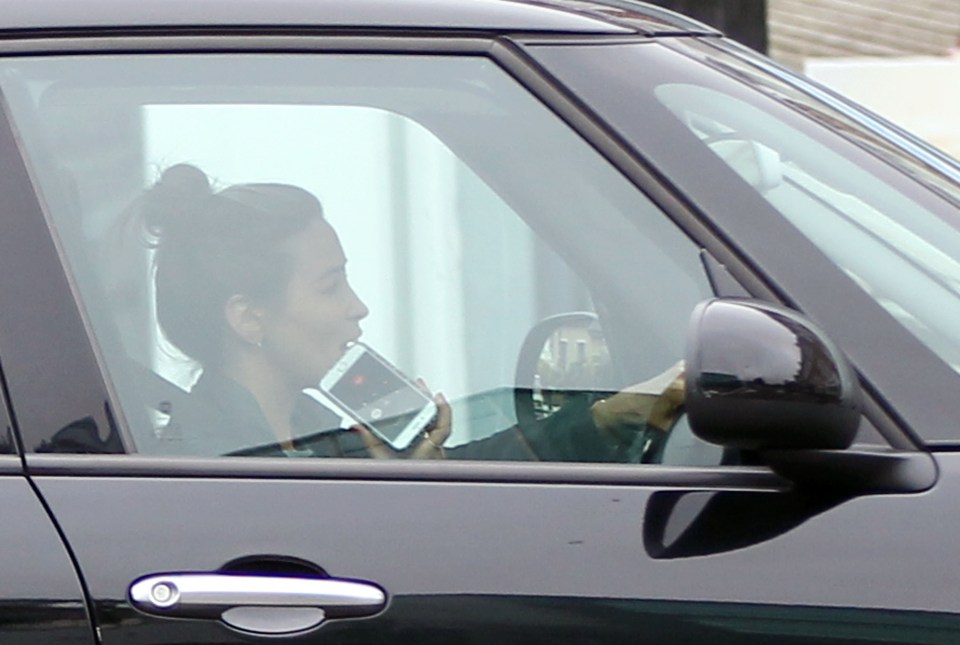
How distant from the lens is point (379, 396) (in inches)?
77.9

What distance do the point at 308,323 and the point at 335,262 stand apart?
4.0 inches

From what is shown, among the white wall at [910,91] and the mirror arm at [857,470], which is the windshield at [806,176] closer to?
the mirror arm at [857,470]

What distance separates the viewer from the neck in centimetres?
195

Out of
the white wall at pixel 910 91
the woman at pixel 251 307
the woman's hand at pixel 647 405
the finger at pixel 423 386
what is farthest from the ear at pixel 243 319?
the white wall at pixel 910 91

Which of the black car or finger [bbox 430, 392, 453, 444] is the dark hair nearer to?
the black car

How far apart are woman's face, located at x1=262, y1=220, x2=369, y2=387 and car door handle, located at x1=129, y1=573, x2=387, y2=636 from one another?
35 cm

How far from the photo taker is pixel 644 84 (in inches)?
75.8

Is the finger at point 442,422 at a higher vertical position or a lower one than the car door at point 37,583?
higher

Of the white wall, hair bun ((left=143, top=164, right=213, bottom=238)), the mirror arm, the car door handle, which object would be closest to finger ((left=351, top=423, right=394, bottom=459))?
the car door handle

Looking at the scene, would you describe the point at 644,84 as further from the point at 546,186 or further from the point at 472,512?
the point at 472,512

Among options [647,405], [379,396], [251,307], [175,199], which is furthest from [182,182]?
[647,405]

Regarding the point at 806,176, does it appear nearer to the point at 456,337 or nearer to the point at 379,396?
the point at 456,337

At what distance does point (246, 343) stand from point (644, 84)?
0.61 meters

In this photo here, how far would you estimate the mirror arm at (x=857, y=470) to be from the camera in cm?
172
